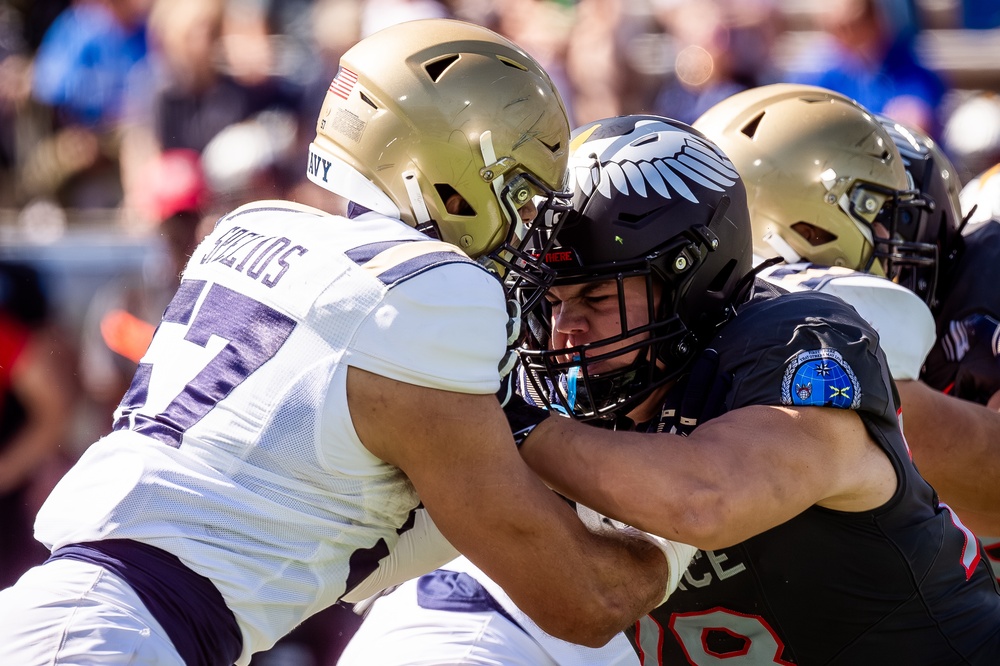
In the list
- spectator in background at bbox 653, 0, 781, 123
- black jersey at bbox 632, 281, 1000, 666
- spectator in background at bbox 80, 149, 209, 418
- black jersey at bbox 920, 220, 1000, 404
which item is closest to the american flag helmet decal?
black jersey at bbox 632, 281, 1000, 666

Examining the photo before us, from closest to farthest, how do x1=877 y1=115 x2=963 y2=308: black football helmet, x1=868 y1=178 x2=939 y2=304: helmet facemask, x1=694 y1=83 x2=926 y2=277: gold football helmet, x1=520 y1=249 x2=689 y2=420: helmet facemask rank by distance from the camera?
x1=520 y1=249 x2=689 y2=420: helmet facemask
x1=694 y1=83 x2=926 y2=277: gold football helmet
x1=868 y1=178 x2=939 y2=304: helmet facemask
x1=877 y1=115 x2=963 y2=308: black football helmet

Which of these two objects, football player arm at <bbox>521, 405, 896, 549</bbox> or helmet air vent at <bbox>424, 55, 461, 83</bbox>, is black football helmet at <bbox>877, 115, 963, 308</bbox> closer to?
football player arm at <bbox>521, 405, 896, 549</bbox>

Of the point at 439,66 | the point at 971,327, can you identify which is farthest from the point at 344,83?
the point at 971,327

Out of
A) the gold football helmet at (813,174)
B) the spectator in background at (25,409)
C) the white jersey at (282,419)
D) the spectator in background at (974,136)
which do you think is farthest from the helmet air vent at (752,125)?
the spectator in background at (25,409)

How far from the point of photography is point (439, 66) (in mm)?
2867

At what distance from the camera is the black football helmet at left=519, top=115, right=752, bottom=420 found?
10.1 ft

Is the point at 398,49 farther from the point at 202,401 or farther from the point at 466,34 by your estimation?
the point at 202,401

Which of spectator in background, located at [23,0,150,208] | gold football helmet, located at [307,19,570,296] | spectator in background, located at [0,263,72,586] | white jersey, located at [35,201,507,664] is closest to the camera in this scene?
white jersey, located at [35,201,507,664]

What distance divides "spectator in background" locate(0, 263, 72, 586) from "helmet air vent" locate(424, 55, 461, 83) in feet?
12.3

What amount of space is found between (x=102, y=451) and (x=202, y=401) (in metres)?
0.25

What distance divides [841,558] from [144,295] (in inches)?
160

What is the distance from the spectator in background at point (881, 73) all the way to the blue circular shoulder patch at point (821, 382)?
441 centimetres

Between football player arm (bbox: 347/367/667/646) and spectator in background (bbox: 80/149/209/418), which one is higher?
football player arm (bbox: 347/367/667/646)

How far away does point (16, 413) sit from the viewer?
234 inches
